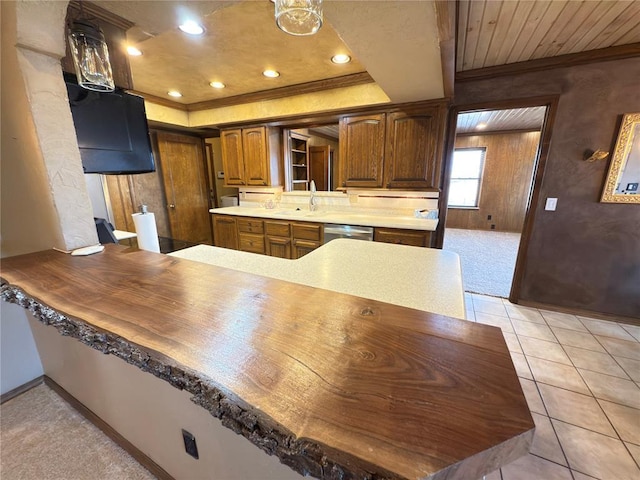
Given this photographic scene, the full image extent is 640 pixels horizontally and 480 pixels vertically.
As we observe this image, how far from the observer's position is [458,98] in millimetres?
2596

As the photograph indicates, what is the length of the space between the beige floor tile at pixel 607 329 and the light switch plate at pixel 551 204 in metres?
1.15

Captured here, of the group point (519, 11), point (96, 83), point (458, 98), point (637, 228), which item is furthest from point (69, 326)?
point (637, 228)

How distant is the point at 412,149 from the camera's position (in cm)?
269

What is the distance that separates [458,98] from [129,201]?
439cm

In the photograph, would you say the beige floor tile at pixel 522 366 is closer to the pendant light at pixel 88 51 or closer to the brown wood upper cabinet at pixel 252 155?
the pendant light at pixel 88 51

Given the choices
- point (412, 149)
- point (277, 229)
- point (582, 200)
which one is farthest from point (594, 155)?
point (277, 229)

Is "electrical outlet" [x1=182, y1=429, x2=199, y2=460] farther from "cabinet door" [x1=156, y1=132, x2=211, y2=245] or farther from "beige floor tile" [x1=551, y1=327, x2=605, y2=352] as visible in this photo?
"cabinet door" [x1=156, y1=132, x2=211, y2=245]

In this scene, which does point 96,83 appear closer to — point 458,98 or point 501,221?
point 458,98

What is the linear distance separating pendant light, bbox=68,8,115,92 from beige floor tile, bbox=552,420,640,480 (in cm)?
293

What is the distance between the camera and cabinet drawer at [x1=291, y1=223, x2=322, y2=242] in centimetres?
310

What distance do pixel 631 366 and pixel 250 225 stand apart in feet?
12.9

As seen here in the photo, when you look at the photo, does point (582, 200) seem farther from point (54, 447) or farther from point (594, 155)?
point (54, 447)

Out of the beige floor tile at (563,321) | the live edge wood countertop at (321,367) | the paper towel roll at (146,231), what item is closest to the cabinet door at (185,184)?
the paper towel roll at (146,231)

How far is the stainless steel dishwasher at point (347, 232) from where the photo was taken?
9.17 feet
